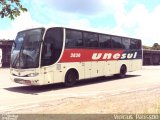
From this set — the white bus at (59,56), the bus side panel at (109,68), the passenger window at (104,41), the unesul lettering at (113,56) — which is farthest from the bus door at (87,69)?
the bus side panel at (109,68)

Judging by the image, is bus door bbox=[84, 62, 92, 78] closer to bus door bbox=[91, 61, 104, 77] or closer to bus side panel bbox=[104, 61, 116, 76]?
bus door bbox=[91, 61, 104, 77]

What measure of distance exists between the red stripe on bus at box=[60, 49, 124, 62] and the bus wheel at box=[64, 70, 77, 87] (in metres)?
0.69

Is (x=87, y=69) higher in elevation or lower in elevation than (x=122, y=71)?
higher

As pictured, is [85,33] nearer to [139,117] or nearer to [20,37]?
[20,37]

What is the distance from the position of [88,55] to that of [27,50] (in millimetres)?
4175

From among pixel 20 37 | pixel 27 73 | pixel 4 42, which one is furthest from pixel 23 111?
pixel 4 42

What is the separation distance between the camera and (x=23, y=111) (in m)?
10.5

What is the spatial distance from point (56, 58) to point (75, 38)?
78.6 inches

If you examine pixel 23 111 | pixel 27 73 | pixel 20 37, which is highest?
pixel 20 37

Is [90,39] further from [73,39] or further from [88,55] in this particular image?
[73,39]

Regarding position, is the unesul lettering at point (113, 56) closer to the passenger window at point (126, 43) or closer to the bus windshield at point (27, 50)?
the passenger window at point (126, 43)

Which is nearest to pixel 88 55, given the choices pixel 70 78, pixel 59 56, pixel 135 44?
pixel 70 78

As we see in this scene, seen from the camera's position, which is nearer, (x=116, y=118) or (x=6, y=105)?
(x=116, y=118)

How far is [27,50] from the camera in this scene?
16031 millimetres
